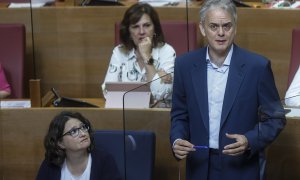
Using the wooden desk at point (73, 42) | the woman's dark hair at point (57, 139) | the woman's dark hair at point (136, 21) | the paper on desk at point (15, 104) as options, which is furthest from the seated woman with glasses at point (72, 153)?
the wooden desk at point (73, 42)

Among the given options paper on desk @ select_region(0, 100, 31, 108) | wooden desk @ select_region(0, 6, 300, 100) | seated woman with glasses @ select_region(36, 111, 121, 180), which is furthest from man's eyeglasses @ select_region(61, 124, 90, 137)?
wooden desk @ select_region(0, 6, 300, 100)

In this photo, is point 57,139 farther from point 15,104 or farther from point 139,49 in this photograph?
point 139,49

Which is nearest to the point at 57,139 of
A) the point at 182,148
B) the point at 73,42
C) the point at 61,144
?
the point at 61,144

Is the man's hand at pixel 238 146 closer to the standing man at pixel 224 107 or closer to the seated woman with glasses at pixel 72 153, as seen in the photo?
the standing man at pixel 224 107

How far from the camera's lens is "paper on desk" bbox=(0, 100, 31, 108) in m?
2.04

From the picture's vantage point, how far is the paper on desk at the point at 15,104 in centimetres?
204

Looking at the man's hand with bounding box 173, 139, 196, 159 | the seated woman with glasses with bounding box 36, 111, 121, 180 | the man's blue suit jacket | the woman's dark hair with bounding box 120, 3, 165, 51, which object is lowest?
the seated woman with glasses with bounding box 36, 111, 121, 180

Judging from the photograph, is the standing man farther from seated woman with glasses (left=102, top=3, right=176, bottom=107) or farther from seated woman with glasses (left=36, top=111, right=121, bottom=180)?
seated woman with glasses (left=102, top=3, right=176, bottom=107)

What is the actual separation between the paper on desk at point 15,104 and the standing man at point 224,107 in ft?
2.57

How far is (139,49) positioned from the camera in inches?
88.3

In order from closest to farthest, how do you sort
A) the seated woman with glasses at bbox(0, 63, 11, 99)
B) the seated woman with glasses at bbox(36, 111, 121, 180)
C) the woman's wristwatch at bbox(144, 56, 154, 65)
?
the seated woman with glasses at bbox(36, 111, 121, 180), the woman's wristwatch at bbox(144, 56, 154, 65), the seated woman with glasses at bbox(0, 63, 11, 99)

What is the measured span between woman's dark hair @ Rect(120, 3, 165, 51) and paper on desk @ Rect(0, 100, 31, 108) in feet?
1.31

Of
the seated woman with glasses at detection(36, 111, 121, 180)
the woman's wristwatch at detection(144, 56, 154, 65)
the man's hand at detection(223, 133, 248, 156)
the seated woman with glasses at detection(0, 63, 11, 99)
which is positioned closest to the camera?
the man's hand at detection(223, 133, 248, 156)

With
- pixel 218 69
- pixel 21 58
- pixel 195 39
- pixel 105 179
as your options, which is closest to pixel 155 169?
pixel 105 179
